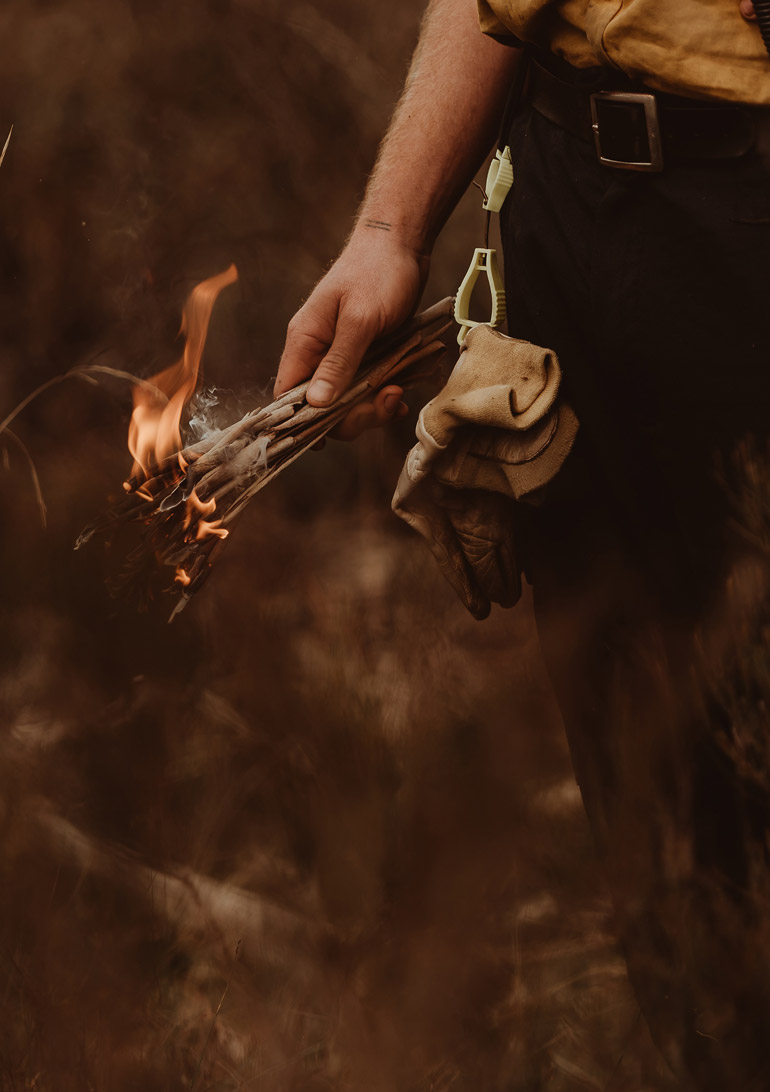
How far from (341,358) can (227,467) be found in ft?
0.55

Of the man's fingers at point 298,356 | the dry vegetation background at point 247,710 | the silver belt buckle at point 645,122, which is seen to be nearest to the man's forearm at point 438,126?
the man's fingers at point 298,356

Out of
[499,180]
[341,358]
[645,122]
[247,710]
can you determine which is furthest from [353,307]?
[247,710]

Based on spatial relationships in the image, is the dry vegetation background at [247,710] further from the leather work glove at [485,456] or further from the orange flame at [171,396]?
the leather work glove at [485,456]

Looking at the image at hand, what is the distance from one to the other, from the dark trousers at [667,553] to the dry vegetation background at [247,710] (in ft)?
1.37

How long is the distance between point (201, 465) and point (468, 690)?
840 mm

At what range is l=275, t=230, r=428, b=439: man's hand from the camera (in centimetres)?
90

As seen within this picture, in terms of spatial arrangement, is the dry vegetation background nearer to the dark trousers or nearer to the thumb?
the dark trousers

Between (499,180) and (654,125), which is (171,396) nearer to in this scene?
(499,180)

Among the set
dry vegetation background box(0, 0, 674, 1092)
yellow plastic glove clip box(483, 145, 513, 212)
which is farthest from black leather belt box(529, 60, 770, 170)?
dry vegetation background box(0, 0, 674, 1092)

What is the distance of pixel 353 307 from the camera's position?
0.89m

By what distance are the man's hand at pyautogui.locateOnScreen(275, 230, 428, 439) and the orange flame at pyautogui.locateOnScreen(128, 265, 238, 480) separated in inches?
7.5

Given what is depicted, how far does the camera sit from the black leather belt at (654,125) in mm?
618

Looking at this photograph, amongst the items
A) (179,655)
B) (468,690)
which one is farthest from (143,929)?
(468,690)

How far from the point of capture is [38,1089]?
1.22 meters
